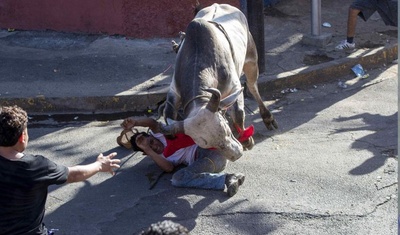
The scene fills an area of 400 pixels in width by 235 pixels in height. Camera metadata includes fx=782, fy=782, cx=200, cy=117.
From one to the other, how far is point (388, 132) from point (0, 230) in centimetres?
462

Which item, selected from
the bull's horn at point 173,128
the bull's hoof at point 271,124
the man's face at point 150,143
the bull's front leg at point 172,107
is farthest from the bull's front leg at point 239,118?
the bull's horn at point 173,128

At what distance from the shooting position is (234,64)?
7.76 m

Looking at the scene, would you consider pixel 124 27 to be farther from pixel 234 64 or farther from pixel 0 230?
pixel 0 230

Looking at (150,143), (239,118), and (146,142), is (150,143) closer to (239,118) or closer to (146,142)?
(146,142)

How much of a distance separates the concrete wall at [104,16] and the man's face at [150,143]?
418 centimetres

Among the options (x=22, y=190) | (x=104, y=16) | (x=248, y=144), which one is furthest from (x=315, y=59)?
(x=22, y=190)

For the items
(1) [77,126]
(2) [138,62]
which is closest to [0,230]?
(1) [77,126]

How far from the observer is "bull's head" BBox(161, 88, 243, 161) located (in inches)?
256

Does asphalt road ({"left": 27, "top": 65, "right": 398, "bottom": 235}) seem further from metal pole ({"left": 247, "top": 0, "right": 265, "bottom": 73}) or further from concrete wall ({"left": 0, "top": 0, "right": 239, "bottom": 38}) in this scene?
concrete wall ({"left": 0, "top": 0, "right": 239, "bottom": 38})

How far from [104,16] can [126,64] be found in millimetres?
1322

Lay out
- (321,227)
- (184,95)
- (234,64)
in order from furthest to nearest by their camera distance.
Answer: (234,64), (184,95), (321,227)

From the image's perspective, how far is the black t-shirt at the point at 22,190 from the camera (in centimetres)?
470

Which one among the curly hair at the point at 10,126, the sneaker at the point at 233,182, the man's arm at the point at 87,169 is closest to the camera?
the curly hair at the point at 10,126

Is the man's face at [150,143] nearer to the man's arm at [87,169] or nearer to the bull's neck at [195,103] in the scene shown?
the bull's neck at [195,103]
